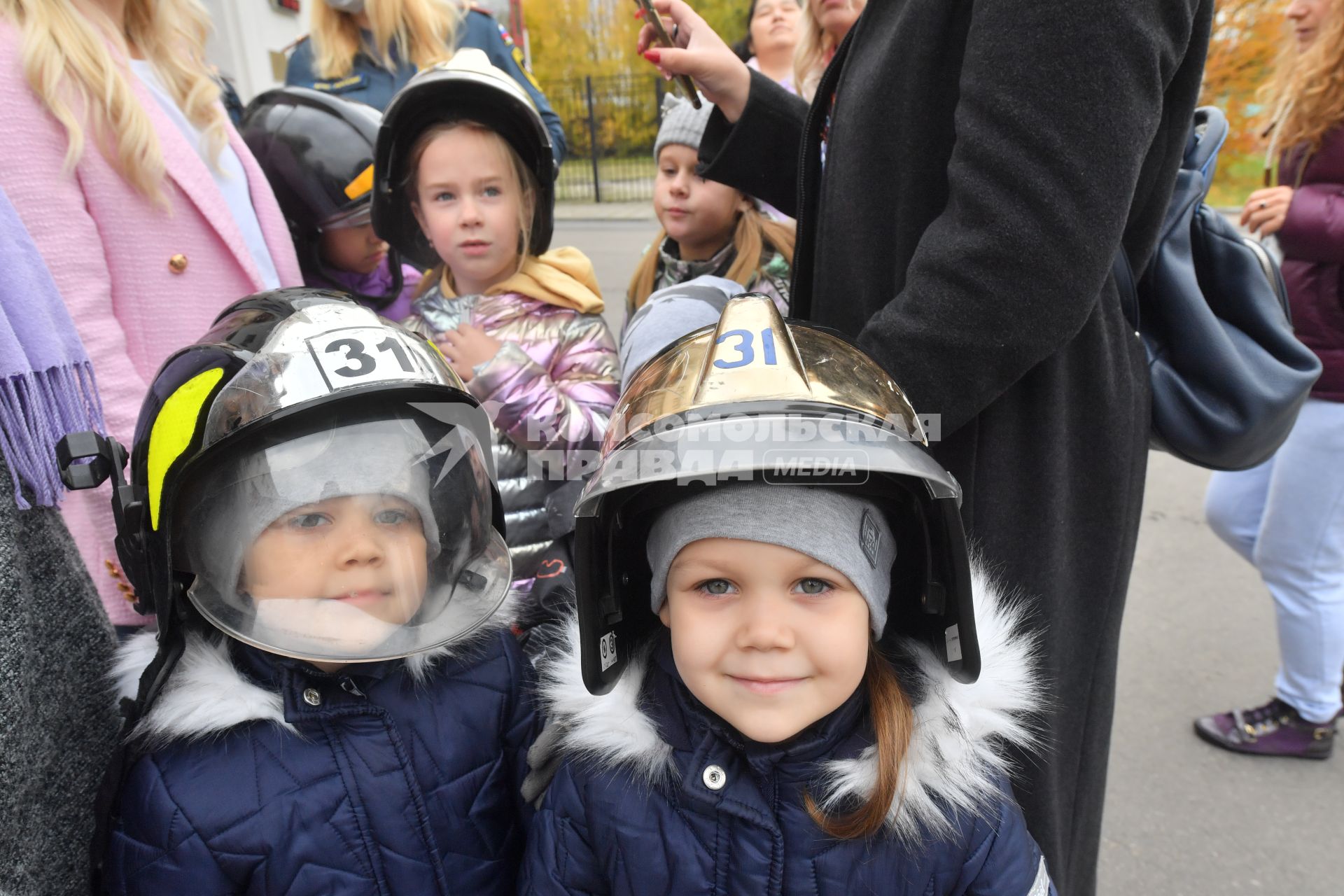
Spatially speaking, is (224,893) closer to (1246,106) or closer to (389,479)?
(389,479)

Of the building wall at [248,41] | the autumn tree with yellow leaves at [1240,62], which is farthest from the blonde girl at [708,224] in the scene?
the autumn tree with yellow leaves at [1240,62]

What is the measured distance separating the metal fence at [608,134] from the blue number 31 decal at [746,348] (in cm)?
1590

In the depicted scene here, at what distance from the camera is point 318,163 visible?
92.1 inches

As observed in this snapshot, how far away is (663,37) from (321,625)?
4.03ft

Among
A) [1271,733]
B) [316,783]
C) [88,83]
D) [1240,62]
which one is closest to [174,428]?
[316,783]

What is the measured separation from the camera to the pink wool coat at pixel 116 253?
1.59m

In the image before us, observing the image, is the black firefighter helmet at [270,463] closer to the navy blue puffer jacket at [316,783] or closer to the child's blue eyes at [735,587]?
the navy blue puffer jacket at [316,783]

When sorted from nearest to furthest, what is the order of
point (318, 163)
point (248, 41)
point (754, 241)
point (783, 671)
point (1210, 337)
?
point (783, 671) → point (1210, 337) → point (318, 163) → point (754, 241) → point (248, 41)

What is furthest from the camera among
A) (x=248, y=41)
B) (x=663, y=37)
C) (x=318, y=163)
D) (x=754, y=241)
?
(x=248, y=41)

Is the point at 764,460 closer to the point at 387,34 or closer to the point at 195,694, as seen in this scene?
→ the point at 195,694

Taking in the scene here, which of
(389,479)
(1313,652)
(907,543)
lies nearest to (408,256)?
(389,479)

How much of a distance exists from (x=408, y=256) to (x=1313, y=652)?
2926 mm

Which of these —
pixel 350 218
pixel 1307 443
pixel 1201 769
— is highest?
pixel 350 218

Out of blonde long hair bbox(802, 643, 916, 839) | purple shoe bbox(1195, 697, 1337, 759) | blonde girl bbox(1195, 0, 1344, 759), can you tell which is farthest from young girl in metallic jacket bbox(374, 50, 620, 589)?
purple shoe bbox(1195, 697, 1337, 759)
